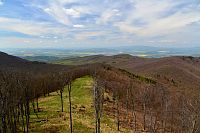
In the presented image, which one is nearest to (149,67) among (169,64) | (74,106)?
(169,64)

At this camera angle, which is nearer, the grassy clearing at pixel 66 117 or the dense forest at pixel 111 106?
the dense forest at pixel 111 106

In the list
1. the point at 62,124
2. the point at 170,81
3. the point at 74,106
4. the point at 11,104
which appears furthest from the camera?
the point at 170,81

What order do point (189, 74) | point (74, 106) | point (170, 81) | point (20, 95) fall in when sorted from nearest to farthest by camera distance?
point (20, 95), point (74, 106), point (170, 81), point (189, 74)

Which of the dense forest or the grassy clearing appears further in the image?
the grassy clearing

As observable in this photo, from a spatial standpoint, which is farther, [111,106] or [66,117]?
[111,106]

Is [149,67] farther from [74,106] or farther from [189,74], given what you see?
[74,106]

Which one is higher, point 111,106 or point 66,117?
point 66,117

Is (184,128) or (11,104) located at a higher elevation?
(11,104)

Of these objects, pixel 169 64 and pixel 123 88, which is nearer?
pixel 123 88
